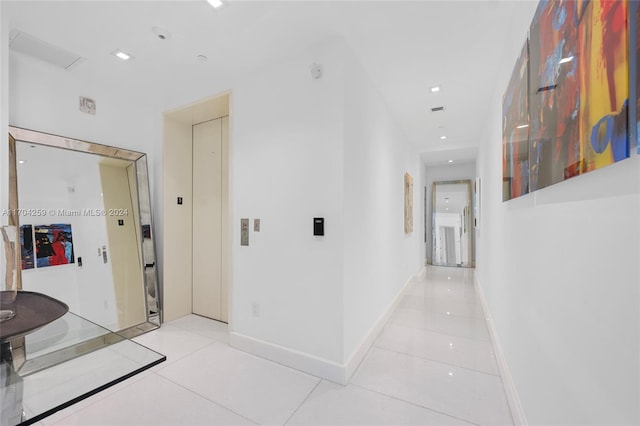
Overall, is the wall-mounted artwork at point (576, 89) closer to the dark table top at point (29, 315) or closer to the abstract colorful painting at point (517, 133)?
the abstract colorful painting at point (517, 133)

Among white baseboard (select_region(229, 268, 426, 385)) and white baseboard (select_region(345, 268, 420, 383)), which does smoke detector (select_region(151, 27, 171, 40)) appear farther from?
white baseboard (select_region(345, 268, 420, 383))

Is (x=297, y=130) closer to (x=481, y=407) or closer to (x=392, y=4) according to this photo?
(x=392, y=4)

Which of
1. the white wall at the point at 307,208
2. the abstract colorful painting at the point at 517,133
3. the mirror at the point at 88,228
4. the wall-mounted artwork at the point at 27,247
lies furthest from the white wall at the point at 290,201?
the wall-mounted artwork at the point at 27,247

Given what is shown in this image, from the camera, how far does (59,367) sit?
1217 mm

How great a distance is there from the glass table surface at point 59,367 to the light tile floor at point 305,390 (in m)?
0.69

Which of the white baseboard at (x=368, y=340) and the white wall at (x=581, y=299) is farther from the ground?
the white wall at (x=581, y=299)

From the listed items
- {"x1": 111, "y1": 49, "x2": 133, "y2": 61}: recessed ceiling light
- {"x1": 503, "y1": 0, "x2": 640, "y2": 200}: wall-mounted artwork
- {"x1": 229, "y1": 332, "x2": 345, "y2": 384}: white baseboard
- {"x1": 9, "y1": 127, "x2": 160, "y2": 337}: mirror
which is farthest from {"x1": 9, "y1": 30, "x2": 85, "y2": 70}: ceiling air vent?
{"x1": 503, "y1": 0, "x2": 640, "y2": 200}: wall-mounted artwork

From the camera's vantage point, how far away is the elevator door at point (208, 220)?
3449 millimetres

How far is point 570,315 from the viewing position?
98 cm

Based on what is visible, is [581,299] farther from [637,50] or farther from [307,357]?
[307,357]

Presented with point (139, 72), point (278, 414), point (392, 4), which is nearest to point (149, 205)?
point (139, 72)

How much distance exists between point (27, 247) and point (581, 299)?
3.80 meters

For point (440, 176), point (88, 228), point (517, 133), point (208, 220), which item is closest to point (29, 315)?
point (88, 228)

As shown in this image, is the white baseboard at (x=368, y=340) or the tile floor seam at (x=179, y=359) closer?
the white baseboard at (x=368, y=340)
